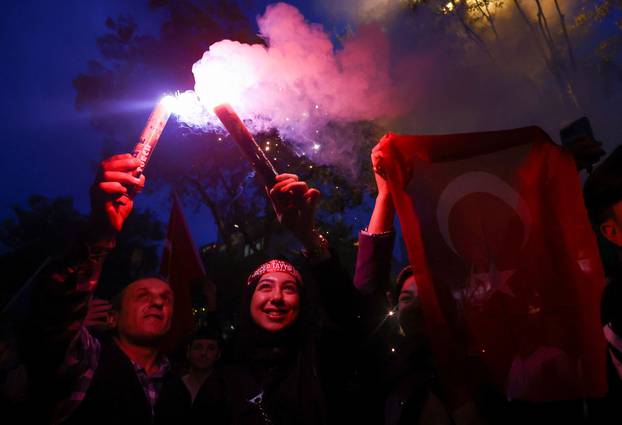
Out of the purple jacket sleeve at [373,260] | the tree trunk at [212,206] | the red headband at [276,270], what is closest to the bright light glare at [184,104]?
→ the red headband at [276,270]

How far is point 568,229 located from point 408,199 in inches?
46.5

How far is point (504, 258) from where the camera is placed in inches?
115

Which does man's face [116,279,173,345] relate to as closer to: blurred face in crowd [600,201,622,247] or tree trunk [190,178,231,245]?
blurred face in crowd [600,201,622,247]

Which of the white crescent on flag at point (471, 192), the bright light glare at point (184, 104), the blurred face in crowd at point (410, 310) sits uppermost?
the bright light glare at point (184, 104)

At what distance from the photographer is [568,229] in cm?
284

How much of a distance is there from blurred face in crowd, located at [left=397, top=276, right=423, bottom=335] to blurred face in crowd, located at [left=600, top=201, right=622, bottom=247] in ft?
4.50

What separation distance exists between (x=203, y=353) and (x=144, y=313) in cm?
294

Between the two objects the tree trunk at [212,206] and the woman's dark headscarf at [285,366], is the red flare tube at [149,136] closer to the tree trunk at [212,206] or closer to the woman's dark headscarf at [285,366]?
the woman's dark headscarf at [285,366]

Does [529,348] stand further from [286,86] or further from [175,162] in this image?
[175,162]

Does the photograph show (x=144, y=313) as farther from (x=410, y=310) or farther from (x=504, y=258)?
(x=504, y=258)

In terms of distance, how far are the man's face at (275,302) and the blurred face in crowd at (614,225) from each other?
7.42ft

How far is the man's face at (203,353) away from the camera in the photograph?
5852 mm

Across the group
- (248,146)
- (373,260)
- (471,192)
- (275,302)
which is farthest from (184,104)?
(471,192)

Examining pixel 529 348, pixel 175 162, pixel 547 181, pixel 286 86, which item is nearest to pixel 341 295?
pixel 529 348
